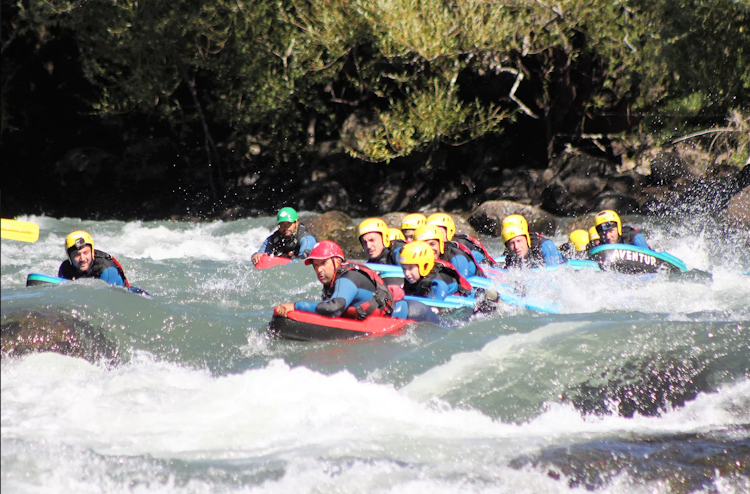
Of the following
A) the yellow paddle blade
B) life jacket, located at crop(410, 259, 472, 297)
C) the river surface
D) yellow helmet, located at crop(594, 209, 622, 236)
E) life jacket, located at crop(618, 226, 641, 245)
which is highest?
yellow helmet, located at crop(594, 209, 622, 236)

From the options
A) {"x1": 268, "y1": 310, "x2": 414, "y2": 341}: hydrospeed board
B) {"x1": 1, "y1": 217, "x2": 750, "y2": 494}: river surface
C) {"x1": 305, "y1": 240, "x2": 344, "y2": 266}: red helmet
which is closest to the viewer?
{"x1": 1, "y1": 217, "x2": 750, "y2": 494}: river surface

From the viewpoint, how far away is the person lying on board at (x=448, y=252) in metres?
7.78

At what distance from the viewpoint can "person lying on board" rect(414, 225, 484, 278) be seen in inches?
306

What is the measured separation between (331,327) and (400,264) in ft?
4.46

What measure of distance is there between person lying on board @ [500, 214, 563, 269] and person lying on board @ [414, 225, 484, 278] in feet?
2.25

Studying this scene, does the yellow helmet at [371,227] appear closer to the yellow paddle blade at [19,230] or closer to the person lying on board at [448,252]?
the person lying on board at [448,252]

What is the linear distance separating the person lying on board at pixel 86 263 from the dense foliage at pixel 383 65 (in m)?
9.33

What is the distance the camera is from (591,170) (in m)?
17.1

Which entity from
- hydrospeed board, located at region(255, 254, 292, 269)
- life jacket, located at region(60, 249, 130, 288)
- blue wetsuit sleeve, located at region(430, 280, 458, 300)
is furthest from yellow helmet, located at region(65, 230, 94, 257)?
blue wetsuit sleeve, located at region(430, 280, 458, 300)

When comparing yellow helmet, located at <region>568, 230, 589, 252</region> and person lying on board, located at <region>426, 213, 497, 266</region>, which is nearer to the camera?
person lying on board, located at <region>426, 213, 497, 266</region>

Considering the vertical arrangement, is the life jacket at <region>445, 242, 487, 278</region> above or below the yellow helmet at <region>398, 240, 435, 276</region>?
above

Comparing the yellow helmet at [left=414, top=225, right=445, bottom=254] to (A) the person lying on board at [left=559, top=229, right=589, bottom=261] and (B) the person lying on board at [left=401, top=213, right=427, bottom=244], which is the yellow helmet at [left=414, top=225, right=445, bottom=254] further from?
(A) the person lying on board at [left=559, top=229, right=589, bottom=261]

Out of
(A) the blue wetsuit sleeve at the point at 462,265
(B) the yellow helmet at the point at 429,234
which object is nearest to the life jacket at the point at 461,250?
(A) the blue wetsuit sleeve at the point at 462,265

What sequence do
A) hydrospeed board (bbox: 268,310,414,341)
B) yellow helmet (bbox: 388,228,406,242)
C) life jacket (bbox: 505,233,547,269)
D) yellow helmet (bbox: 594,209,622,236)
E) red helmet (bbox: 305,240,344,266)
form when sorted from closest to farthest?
red helmet (bbox: 305,240,344,266) → hydrospeed board (bbox: 268,310,414,341) → life jacket (bbox: 505,233,547,269) → yellow helmet (bbox: 388,228,406,242) → yellow helmet (bbox: 594,209,622,236)
